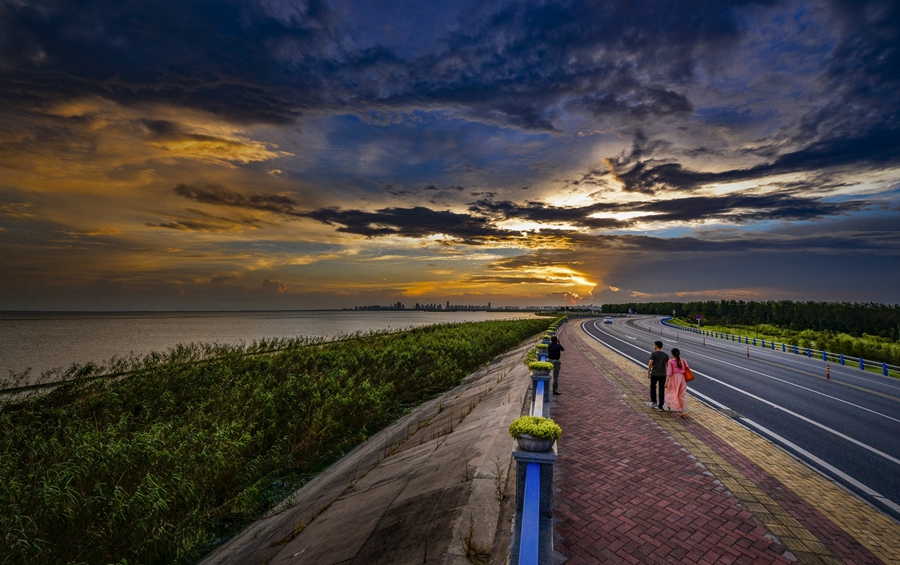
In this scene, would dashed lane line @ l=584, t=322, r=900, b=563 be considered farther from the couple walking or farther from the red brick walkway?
the couple walking

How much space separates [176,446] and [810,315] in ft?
344

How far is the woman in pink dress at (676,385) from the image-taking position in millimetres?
9695

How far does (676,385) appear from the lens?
32.2 feet

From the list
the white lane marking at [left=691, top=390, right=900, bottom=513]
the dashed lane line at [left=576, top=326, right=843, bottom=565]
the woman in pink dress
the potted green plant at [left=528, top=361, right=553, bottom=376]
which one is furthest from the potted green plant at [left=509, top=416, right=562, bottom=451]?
the woman in pink dress

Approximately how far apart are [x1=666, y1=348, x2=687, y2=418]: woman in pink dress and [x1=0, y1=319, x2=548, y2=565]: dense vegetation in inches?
340

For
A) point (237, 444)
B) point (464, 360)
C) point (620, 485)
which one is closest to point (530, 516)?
point (620, 485)

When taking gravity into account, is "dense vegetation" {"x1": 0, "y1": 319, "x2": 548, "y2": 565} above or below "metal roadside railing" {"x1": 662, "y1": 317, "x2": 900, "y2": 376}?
below

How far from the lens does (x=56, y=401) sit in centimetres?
1606

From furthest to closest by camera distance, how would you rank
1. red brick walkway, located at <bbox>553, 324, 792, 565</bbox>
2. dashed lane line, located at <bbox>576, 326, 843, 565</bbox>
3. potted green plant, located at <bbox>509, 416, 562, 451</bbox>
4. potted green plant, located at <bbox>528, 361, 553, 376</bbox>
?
potted green plant, located at <bbox>528, 361, 553, 376</bbox> < dashed lane line, located at <bbox>576, 326, 843, 565</bbox> < red brick walkway, located at <bbox>553, 324, 792, 565</bbox> < potted green plant, located at <bbox>509, 416, 562, 451</bbox>

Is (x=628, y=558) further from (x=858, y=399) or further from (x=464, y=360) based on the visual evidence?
(x=464, y=360)

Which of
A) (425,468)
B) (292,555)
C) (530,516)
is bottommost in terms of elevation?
(292,555)

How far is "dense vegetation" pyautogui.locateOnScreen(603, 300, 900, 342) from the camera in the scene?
63.3 meters

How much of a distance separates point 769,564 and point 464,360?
1974cm

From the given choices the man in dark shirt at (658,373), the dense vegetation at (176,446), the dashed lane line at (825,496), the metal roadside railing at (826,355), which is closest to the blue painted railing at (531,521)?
the dashed lane line at (825,496)
